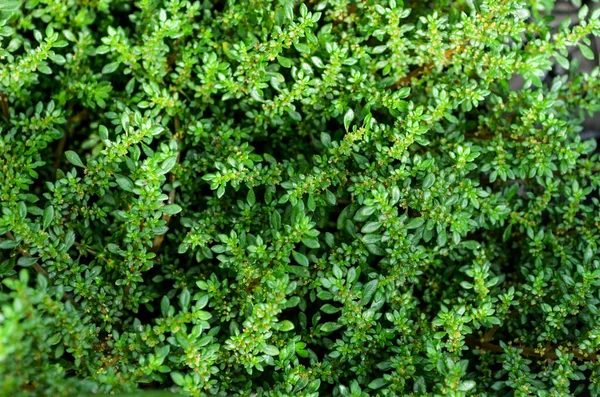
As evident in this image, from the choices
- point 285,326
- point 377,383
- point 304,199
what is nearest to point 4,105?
point 304,199

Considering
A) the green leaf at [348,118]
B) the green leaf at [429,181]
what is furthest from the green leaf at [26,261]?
the green leaf at [429,181]

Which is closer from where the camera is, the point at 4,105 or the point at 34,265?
the point at 34,265

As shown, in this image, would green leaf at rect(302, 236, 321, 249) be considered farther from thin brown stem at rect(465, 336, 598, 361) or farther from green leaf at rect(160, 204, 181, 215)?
thin brown stem at rect(465, 336, 598, 361)

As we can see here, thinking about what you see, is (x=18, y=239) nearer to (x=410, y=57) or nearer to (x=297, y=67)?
(x=297, y=67)

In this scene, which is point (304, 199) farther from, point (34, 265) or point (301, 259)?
point (34, 265)

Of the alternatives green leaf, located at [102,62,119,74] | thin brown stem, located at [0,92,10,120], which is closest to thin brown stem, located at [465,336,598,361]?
green leaf, located at [102,62,119,74]

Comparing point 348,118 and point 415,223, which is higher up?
point 348,118

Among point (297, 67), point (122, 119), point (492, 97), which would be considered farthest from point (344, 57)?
point (122, 119)

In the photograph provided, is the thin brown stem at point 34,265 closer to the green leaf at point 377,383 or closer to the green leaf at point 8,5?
the green leaf at point 8,5

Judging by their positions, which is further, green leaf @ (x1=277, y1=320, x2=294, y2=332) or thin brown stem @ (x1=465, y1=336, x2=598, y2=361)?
thin brown stem @ (x1=465, y1=336, x2=598, y2=361)
